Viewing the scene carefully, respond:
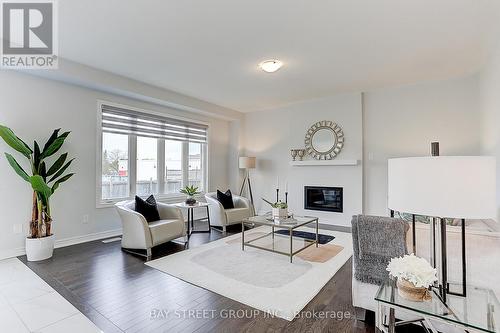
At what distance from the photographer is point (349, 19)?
268 centimetres

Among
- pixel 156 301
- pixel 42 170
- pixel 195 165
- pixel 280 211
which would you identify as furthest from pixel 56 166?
pixel 280 211

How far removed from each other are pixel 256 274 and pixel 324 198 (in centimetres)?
337

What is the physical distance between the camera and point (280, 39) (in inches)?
122

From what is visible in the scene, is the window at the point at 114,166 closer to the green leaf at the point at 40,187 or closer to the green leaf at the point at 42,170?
the green leaf at the point at 42,170

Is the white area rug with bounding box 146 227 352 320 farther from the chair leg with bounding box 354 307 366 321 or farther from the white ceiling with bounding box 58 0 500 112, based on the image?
the white ceiling with bounding box 58 0 500 112

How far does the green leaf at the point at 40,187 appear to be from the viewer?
3.12 metres

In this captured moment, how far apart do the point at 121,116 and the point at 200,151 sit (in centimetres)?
211

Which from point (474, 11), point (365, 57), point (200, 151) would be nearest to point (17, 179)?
point (200, 151)

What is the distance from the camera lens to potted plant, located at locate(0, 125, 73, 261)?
3.19m

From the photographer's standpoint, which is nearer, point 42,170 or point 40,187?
point 40,187

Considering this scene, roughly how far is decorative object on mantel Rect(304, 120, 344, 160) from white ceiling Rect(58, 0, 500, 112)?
3.79 feet

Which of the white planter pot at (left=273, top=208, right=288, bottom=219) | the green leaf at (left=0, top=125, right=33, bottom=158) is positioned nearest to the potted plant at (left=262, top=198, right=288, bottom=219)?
the white planter pot at (left=273, top=208, right=288, bottom=219)

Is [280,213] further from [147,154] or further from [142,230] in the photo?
[147,154]

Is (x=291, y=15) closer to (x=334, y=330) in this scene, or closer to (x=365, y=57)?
(x=365, y=57)
